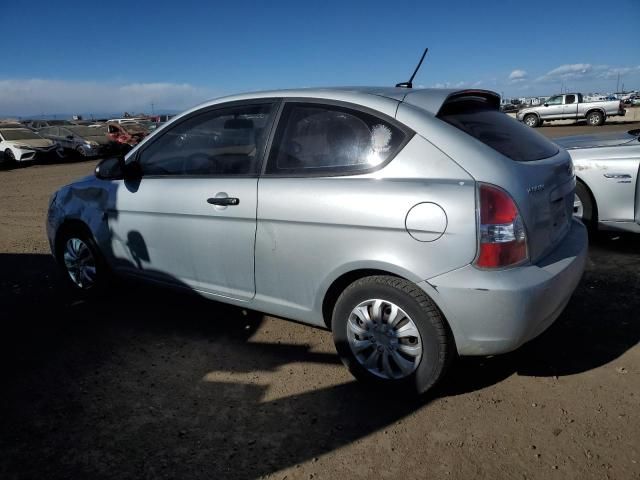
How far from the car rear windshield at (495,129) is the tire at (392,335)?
909mm

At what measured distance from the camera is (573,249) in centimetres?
288

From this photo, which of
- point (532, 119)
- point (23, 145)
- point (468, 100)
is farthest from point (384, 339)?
point (532, 119)

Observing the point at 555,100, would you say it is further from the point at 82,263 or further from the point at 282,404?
the point at 282,404

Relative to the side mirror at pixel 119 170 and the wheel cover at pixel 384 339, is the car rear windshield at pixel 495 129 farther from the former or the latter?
the side mirror at pixel 119 170

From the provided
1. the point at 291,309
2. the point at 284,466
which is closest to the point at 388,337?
the point at 291,309

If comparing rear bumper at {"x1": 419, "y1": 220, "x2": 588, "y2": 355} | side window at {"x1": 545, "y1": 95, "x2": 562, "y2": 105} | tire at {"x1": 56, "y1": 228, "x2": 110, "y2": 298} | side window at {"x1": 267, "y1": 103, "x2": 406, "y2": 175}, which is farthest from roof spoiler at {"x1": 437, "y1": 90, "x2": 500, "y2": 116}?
side window at {"x1": 545, "y1": 95, "x2": 562, "y2": 105}

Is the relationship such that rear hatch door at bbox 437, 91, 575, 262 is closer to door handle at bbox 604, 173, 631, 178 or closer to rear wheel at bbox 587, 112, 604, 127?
door handle at bbox 604, 173, 631, 178

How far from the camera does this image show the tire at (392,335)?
259cm

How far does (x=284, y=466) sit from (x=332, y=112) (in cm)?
192

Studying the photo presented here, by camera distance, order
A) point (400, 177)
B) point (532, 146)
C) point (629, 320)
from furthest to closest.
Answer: point (629, 320) → point (532, 146) → point (400, 177)

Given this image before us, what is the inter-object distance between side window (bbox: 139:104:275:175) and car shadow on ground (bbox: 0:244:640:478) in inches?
49.5

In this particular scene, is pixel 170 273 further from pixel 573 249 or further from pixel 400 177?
pixel 573 249

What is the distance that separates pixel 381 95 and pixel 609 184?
3.23 metres

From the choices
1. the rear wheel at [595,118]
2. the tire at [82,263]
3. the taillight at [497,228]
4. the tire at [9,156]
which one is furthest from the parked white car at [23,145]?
the rear wheel at [595,118]
